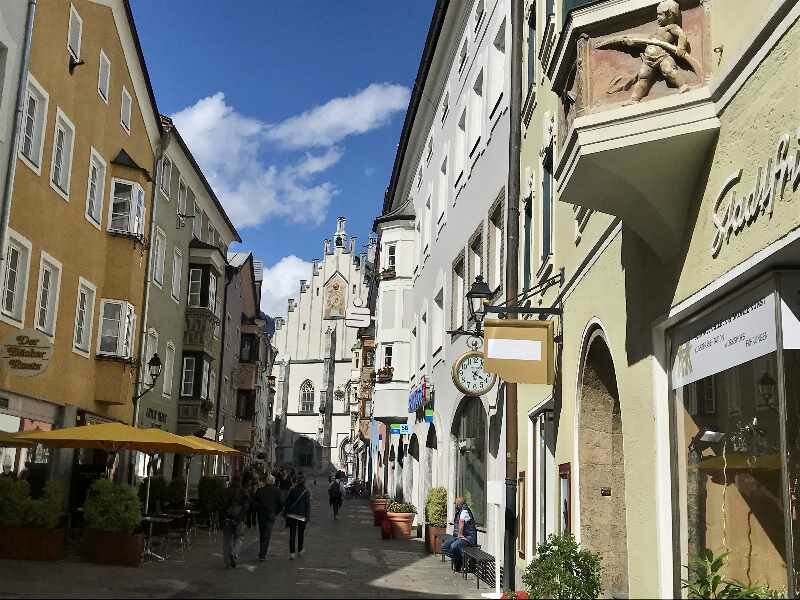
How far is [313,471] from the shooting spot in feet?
333

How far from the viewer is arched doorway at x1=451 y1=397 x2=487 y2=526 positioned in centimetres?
2112

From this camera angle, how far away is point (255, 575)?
16188mm

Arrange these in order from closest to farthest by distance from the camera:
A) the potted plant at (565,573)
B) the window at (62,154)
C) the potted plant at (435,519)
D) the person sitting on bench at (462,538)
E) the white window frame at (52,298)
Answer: the potted plant at (565,573), the person sitting on bench at (462,538), the white window frame at (52,298), the window at (62,154), the potted plant at (435,519)

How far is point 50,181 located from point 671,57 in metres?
15.6

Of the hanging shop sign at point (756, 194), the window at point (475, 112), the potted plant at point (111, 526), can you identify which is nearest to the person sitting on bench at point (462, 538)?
the potted plant at point (111, 526)

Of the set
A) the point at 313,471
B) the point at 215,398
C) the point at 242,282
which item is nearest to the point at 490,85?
the point at 215,398

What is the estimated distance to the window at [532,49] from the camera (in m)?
16.5

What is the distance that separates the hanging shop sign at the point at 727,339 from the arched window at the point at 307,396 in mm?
96255

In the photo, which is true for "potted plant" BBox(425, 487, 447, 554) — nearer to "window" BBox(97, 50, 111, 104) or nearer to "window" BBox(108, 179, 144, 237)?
"window" BBox(108, 179, 144, 237)

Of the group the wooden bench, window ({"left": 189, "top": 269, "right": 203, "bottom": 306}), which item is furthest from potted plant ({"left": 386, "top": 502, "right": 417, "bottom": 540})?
window ({"left": 189, "top": 269, "right": 203, "bottom": 306})

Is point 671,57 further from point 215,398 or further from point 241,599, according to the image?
point 215,398

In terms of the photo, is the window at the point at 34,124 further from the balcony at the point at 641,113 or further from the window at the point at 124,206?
the balcony at the point at 641,113

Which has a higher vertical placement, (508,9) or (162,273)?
(508,9)

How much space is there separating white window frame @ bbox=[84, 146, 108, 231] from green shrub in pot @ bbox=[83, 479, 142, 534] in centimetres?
819
